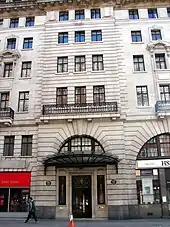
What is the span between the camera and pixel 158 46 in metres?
24.8

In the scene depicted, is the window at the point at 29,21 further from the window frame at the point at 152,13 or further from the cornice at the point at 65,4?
the window frame at the point at 152,13

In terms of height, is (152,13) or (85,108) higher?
(152,13)

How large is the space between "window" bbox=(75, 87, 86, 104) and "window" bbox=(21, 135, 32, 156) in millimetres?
5925

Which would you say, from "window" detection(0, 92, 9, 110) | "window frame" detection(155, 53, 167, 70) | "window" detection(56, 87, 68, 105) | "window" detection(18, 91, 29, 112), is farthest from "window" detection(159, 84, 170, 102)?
"window" detection(0, 92, 9, 110)

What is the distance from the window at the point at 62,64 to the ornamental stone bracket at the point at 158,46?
8.79 metres

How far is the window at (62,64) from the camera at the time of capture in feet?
82.3

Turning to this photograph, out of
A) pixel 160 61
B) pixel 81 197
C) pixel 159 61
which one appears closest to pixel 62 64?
pixel 159 61

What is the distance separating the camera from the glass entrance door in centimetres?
2086

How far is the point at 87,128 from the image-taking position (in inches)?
875

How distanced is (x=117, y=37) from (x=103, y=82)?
227 inches

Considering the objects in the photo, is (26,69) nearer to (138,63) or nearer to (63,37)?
(63,37)

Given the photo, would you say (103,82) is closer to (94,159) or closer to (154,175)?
(94,159)

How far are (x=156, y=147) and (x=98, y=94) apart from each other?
7.55 m

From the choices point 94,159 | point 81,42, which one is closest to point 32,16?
point 81,42
